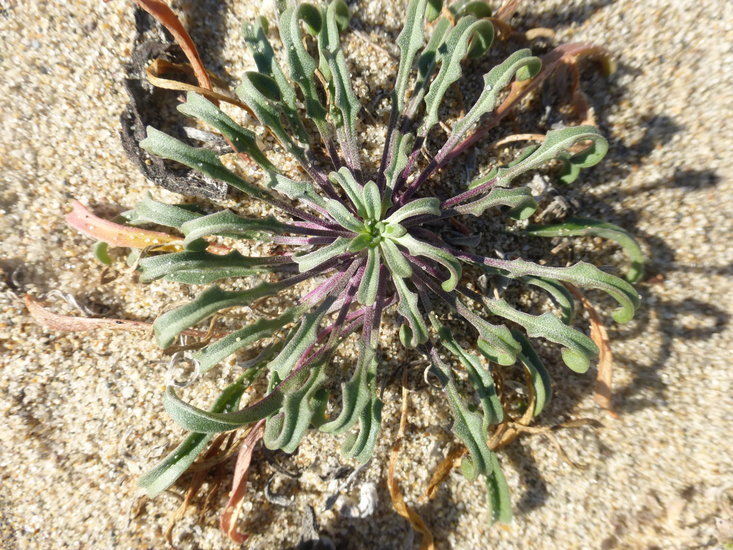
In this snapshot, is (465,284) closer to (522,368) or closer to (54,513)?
(522,368)

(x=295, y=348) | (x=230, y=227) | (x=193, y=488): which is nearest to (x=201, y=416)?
(x=295, y=348)

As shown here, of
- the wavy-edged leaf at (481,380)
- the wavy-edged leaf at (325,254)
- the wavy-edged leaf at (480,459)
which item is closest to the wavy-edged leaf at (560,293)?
the wavy-edged leaf at (481,380)

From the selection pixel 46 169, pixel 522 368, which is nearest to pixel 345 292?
pixel 522 368

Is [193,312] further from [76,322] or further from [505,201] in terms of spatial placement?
[505,201]

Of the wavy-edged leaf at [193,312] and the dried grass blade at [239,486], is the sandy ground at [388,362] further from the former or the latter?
the wavy-edged leaf at [193,312]


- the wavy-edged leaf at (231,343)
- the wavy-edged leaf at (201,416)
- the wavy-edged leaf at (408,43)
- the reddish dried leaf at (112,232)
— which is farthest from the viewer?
the reddish dried leaf at (112,232)

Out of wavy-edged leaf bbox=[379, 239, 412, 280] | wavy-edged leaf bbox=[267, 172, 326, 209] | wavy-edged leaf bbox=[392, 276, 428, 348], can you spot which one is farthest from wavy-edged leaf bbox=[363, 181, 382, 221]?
wavy-edged leaf bbox=[392, 276, 428, 348]
